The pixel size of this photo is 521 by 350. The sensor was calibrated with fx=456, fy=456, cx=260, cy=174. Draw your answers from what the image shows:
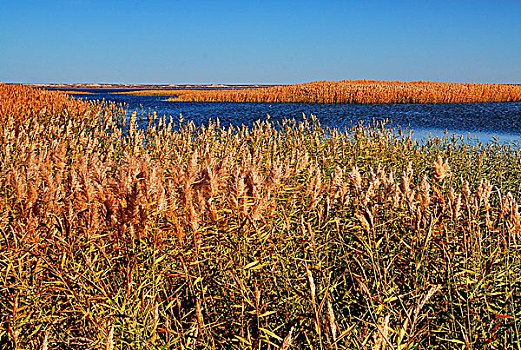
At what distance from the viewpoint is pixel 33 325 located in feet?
9.28

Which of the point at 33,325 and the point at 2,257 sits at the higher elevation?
the point at 2,257

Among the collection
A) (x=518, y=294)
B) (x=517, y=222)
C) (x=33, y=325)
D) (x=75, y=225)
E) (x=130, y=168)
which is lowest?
(x=33, y=325)

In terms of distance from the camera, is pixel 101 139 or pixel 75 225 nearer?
pixel 75 225

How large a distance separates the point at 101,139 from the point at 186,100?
4309 centimetres

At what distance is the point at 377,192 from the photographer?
163 inches

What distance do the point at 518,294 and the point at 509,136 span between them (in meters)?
17.6

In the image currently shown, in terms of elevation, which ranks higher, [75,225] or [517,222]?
[517,222]

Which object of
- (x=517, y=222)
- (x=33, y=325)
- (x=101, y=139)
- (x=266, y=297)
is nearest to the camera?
(x=517, y=222)

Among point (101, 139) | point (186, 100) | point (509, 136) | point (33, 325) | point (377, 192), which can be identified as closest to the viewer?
point (33, 325)

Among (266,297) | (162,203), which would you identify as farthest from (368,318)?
(162,203)

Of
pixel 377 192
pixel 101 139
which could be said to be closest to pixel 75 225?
pixel 377 192

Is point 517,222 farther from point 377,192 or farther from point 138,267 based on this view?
point 138,267

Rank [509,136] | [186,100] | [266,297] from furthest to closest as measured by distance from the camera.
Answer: [186,100], [509,136], [266,297]

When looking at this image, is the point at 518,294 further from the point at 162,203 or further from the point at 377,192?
the point at 162,203
